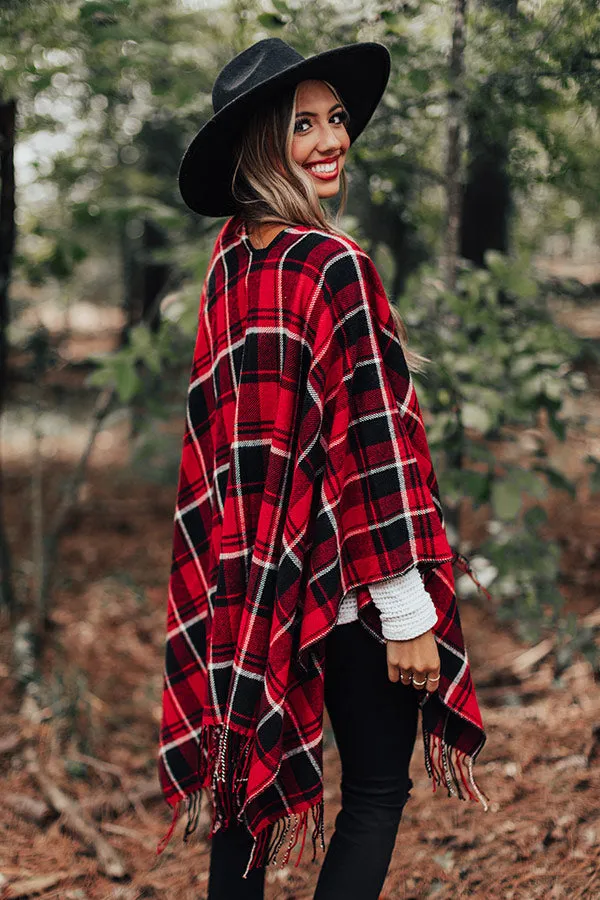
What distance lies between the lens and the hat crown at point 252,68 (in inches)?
61.9

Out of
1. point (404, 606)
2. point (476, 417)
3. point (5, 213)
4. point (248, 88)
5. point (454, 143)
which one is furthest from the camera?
point (5, 213)

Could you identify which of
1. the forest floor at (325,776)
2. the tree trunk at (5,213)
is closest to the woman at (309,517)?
the forest floor at (325,776)

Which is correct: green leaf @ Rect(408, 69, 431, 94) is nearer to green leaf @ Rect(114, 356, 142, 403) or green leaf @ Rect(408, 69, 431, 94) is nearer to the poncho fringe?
green leaf @ Rect(114, 356, 142, 403)

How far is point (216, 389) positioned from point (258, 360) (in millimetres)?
224

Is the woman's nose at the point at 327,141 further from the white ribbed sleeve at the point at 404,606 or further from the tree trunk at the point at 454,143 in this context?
the tree trunk at the point at 454,143

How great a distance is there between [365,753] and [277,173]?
1245 millimetres

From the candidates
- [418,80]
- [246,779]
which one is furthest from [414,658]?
[418,80]

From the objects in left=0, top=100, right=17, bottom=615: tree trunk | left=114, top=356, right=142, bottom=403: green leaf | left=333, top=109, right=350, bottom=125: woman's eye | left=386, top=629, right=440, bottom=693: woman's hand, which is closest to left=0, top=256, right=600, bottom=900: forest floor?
left=0, top=100, right=17, bottom=615: tree trunk

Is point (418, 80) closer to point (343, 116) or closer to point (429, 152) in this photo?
point (343, 116)

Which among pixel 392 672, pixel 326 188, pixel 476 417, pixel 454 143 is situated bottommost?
pixel 392 672

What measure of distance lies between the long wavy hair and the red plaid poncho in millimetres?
70

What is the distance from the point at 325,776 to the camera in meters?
2.82

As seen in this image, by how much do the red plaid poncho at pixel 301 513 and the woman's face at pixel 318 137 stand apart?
0.57 ft

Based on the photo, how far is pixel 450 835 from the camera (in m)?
2.31
